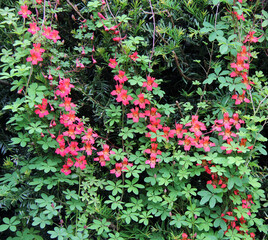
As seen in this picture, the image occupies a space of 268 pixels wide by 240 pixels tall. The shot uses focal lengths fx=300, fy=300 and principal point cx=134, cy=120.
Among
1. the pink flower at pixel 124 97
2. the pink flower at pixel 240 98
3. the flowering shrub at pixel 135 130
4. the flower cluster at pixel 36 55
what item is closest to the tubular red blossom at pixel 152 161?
the flowering shrub at pixel 135 130

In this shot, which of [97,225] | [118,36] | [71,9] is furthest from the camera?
[71,9]

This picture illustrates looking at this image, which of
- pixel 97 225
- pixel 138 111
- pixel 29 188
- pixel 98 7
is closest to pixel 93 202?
pixel 97 225

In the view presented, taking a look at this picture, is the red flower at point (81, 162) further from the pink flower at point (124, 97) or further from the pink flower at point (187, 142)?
the pink flower at point (187, 142)

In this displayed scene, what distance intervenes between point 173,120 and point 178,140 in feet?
0.71

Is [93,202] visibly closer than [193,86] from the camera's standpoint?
Yes

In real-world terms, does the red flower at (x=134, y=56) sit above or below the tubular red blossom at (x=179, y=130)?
above

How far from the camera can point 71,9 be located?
2.24 meters

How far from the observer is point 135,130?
2049 mm

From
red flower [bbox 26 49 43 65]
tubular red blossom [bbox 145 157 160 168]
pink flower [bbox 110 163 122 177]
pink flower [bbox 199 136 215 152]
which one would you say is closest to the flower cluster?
red flower [bbox 26 49 43 65]

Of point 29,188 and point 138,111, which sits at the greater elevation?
point 138,111

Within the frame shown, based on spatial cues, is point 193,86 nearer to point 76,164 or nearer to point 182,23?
point 182,23

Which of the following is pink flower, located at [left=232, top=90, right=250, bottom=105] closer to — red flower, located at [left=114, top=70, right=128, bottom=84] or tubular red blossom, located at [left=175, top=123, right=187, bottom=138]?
tubular red blossom, located at [left=175, top=123, right=187, bottom=138]

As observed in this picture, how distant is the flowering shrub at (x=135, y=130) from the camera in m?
1.93

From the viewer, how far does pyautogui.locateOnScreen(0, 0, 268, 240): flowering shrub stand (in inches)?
76.2
